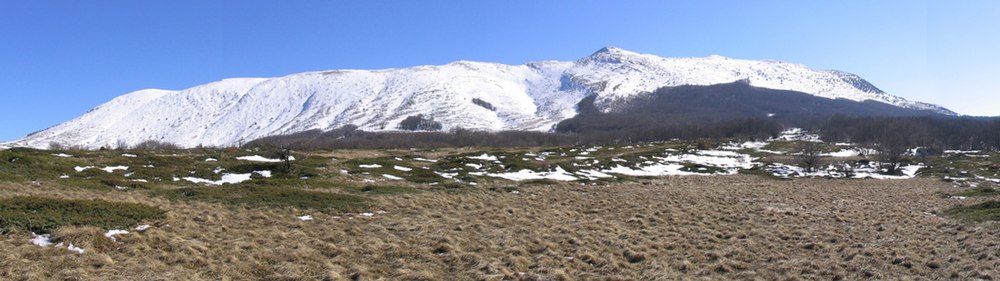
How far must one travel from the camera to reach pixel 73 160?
42.7m

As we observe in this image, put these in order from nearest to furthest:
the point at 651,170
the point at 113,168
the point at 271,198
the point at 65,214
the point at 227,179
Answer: the point at 65,214, the point at 271,198, the point at 227,179, the point at 113,168, the point at 651,170

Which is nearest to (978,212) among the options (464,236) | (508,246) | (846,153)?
(508,246)

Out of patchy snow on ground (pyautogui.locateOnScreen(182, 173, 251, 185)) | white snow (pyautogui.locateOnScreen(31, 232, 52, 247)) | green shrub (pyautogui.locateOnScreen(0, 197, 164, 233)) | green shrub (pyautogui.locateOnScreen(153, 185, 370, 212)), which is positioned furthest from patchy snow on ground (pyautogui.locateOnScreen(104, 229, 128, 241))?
patchy snow on ground (pyautogui.locateOnScreen(182, 173, 251, 185))

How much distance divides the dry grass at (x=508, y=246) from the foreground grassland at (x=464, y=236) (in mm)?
74

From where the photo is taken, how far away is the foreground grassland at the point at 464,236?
14609 millimetres

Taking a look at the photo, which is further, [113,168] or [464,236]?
[113,168]

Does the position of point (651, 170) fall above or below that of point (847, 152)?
above

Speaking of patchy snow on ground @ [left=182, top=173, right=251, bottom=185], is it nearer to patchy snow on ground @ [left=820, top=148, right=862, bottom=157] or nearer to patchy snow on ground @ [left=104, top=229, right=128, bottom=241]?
patchy snow on ground @ [left=104, top=229, right=128, bottom=241]

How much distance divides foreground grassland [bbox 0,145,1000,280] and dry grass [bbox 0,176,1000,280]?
0.07 m

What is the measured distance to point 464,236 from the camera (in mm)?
19969

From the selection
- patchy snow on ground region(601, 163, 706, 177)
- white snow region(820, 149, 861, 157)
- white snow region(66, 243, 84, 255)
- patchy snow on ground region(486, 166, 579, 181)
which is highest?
white snow region(66, 243, 84, 255)

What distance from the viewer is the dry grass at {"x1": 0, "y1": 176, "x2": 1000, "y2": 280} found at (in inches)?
563

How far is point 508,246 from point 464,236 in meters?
2.33

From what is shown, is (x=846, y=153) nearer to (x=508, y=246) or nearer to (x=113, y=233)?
(x=508, y=246)
